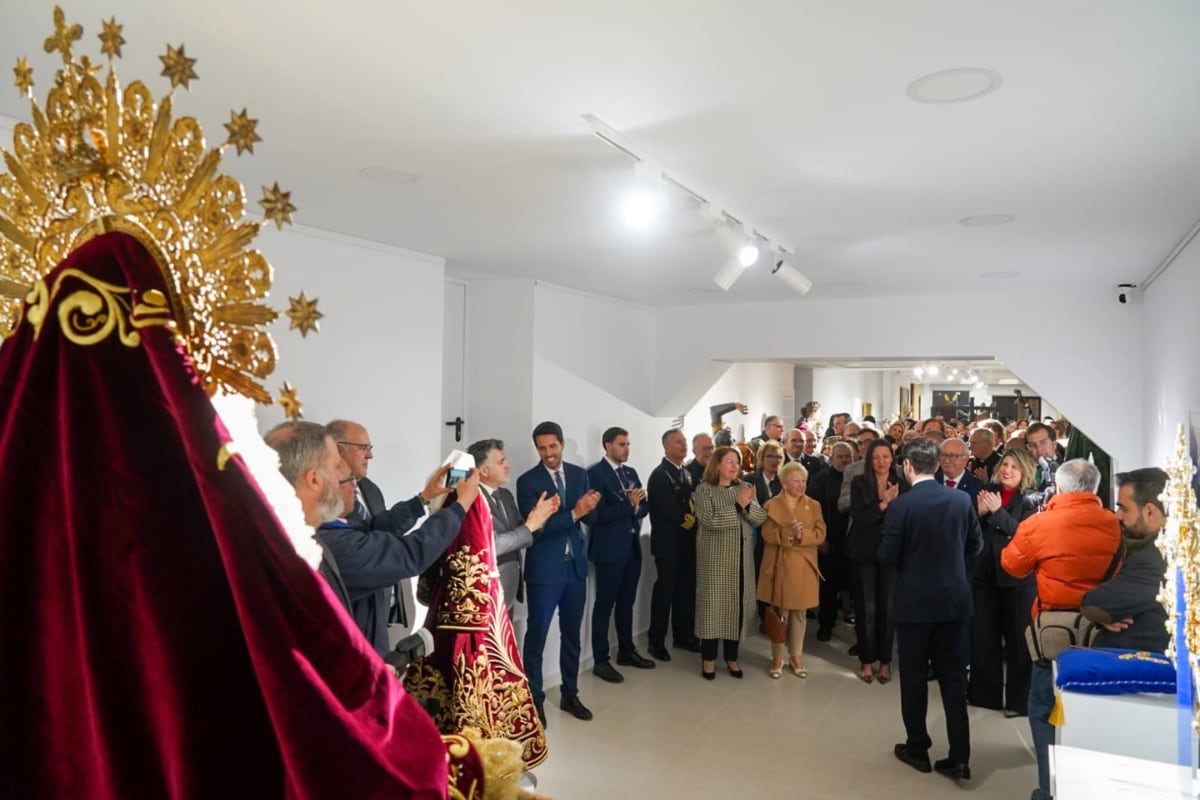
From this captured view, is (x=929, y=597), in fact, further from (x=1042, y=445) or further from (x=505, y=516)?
(x=1042, y=445)

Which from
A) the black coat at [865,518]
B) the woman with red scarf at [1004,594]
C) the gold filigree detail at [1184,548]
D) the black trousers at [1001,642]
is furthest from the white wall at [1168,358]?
the gold filigree detail at [1184,548]

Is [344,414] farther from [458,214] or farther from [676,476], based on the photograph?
[676,476]

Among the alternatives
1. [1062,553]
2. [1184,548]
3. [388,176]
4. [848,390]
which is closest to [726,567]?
[1062,553]

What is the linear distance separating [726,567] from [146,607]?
433cm

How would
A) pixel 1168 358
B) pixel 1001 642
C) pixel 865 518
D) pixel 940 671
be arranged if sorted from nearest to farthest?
pixel 940 671 < pixel 1168 358 < pixel 1001 642 < pixel 865 518

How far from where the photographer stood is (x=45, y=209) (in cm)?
90

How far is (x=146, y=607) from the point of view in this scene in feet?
2.57

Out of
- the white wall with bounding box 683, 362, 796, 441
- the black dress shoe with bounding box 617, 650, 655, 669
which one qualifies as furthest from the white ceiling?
the white wall with bounding box 683, 362, 796, 441

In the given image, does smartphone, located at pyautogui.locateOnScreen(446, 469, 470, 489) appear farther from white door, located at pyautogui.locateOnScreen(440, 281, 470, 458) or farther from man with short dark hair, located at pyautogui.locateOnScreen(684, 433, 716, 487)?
man with short dark hair, located at pyautogui.locateOnScreen(684, 433, 716, 487)

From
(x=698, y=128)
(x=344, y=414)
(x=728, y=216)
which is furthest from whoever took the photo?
(x=344, y=414)

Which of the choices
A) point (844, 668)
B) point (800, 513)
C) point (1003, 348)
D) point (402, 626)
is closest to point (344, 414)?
point (402, 626)

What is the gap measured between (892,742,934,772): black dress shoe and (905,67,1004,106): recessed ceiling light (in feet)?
9.60

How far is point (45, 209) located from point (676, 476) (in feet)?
15.1

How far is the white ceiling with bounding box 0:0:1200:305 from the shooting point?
5.24 ft
